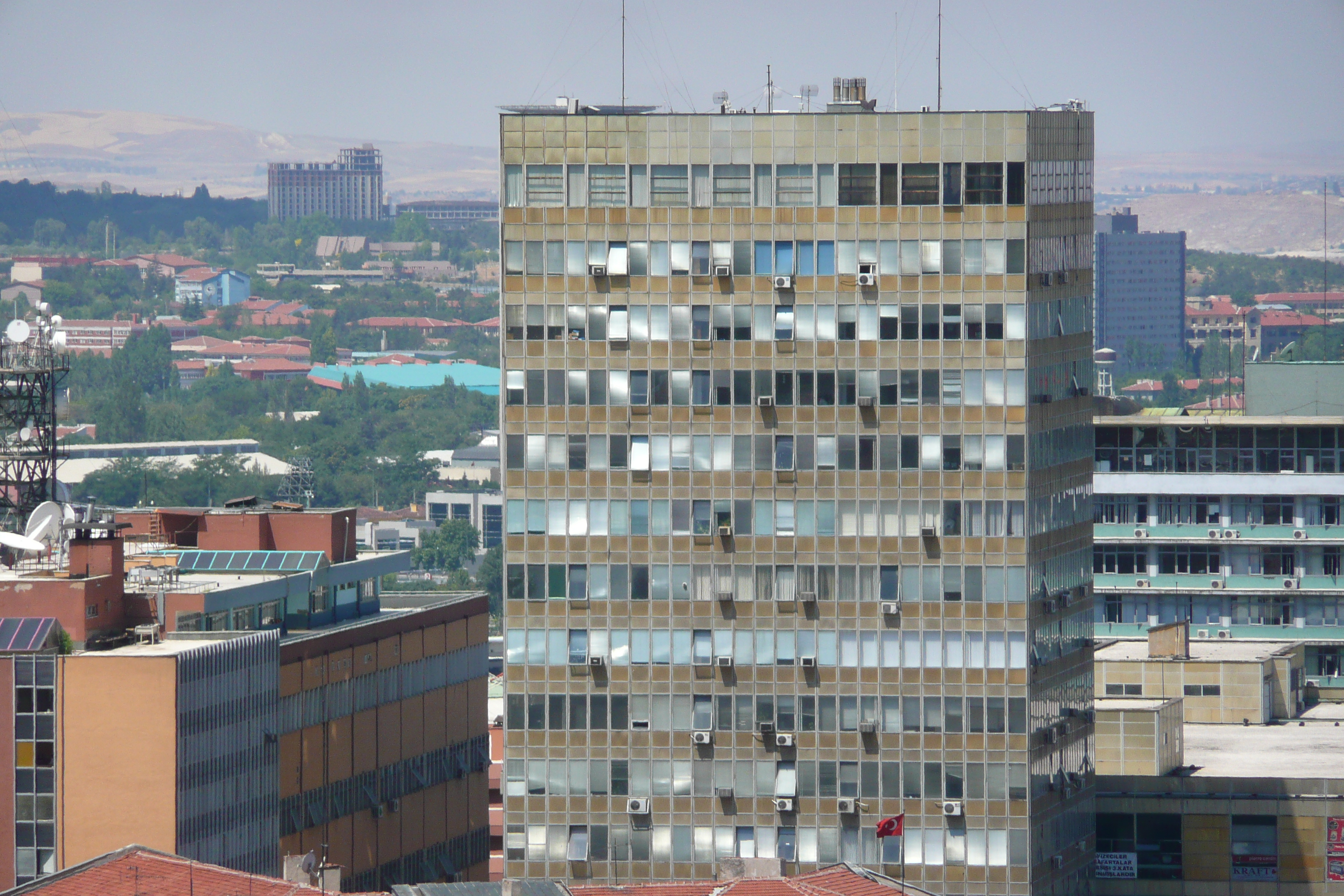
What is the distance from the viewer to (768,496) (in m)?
91.1

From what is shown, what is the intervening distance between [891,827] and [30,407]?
8711 cm

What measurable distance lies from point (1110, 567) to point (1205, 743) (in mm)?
36867

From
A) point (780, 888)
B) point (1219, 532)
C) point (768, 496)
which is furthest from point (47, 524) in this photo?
point (1219, 532)

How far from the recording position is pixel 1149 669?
12938 centimetres

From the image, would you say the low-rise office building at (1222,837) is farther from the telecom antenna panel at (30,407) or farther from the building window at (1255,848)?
the telecom antenna panel at (30,407)

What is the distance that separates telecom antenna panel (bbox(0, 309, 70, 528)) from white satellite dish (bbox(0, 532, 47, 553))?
→ 4468cm

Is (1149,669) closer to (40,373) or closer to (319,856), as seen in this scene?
(319,856)

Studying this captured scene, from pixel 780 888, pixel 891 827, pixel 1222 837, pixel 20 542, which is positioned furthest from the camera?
pixel 1222 837

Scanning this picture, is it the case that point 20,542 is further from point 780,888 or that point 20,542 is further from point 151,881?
point 780,888

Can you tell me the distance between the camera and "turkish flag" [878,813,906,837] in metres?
86.4

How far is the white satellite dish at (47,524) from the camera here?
10588 centimetres

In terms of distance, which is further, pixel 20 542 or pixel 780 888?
pixel 20 542

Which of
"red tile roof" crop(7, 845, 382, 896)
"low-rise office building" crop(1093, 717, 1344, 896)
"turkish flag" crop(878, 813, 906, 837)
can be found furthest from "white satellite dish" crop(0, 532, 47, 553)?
"low-rise office building" crop(1093, 717, 1344, 896)

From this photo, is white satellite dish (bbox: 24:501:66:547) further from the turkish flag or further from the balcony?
the balcony
